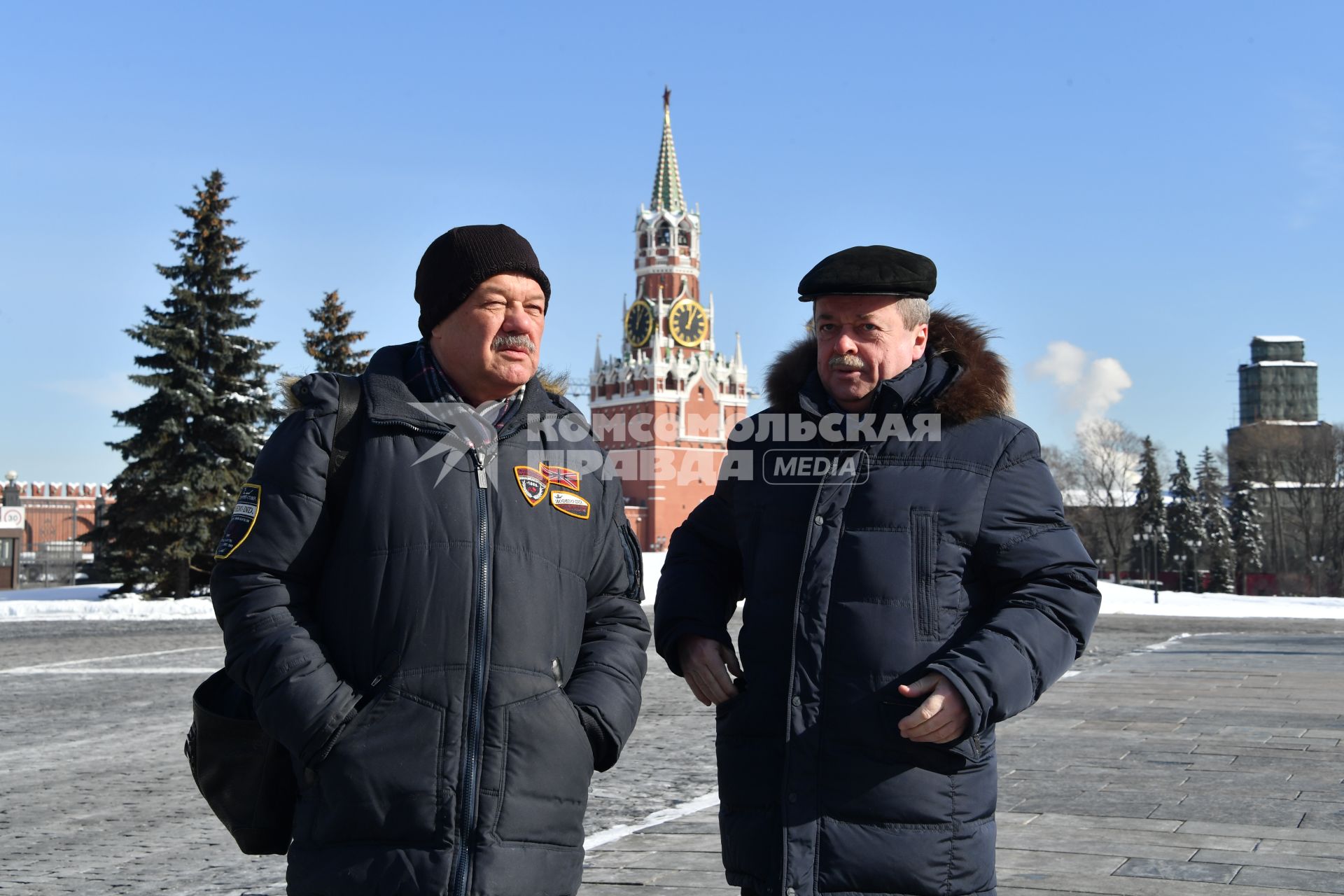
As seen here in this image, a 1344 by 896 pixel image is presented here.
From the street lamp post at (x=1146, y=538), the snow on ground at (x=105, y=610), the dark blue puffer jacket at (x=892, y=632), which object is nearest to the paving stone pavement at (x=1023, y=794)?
the dark blue puffer jacket at (x=892, y=632)

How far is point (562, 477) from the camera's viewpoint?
2943mm

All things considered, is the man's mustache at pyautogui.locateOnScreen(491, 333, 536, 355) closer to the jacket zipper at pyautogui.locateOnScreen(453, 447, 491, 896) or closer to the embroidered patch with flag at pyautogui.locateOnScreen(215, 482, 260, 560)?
the jacket zipper at pyautogui.locateOnScreen(453, 447, 491, 896)

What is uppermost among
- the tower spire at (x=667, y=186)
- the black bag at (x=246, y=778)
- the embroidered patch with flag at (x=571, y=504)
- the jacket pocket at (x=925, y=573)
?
the tower spire at (x=667, y=186)

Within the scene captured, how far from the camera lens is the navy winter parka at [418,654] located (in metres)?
2.60

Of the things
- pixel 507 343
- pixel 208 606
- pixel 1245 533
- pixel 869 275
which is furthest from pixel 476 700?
pixel 1245 533

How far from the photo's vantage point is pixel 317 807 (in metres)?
2.65

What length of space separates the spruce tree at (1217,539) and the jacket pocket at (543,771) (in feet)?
195

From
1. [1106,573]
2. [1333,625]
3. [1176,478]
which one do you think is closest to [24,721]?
[1333,625]

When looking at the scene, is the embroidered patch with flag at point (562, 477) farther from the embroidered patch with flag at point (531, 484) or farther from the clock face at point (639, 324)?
the clock face at point (639, 324)

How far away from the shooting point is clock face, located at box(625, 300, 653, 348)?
306ft

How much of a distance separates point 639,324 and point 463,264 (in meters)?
91.4

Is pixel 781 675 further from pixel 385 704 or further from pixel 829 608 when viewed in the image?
pixel 385 704

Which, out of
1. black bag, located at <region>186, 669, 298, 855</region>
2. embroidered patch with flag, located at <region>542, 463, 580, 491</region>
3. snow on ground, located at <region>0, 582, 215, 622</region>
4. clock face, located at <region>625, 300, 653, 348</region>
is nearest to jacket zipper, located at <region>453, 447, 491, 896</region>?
embroidered patch with flag, located at <region>542, 463, 580, 491</region>

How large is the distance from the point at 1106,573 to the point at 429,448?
7806cm
